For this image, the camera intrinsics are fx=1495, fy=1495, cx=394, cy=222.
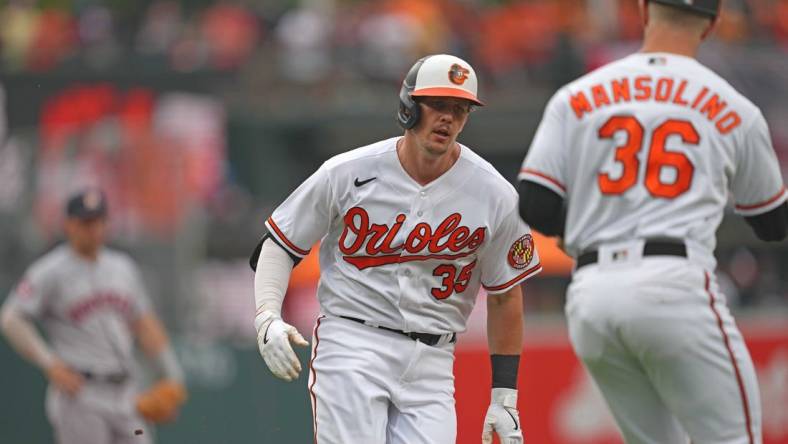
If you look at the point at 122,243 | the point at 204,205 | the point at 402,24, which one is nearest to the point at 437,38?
the point at 402,24

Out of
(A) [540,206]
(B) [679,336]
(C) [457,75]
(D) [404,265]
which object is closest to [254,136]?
(D) [404,265]

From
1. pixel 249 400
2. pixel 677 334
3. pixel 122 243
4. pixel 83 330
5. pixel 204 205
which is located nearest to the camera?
pixel 677 334

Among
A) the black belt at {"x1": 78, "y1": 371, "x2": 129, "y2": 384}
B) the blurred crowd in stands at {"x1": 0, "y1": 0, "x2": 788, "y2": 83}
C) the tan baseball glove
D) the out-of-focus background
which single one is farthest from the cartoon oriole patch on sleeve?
the blurred crowd in stands at {"x1": 0, "y1": 0, "x2": 788, "y2": 83}

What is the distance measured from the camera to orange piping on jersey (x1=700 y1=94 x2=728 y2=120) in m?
5.06

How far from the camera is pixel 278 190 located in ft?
62.3

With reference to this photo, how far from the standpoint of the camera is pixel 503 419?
20.8 feet

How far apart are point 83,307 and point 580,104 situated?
6014 millimetres

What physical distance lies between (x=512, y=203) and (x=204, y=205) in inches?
426

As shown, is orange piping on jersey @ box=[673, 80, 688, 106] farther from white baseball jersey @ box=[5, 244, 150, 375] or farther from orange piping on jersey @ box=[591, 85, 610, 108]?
white baseball jersey @ box=[5, 244, 150, 375]

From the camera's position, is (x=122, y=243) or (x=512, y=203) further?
(x=122, y=243)

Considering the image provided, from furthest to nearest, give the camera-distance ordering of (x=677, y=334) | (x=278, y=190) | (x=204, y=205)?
1. (x=278, y=190)
2. (x=204, y=205)
3. (x=677, y=334)

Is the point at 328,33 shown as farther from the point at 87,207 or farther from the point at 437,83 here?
the point at 437,83

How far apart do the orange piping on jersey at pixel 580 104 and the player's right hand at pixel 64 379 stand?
584 centimetres

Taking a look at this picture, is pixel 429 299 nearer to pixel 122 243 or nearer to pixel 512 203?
pixel 512 203
